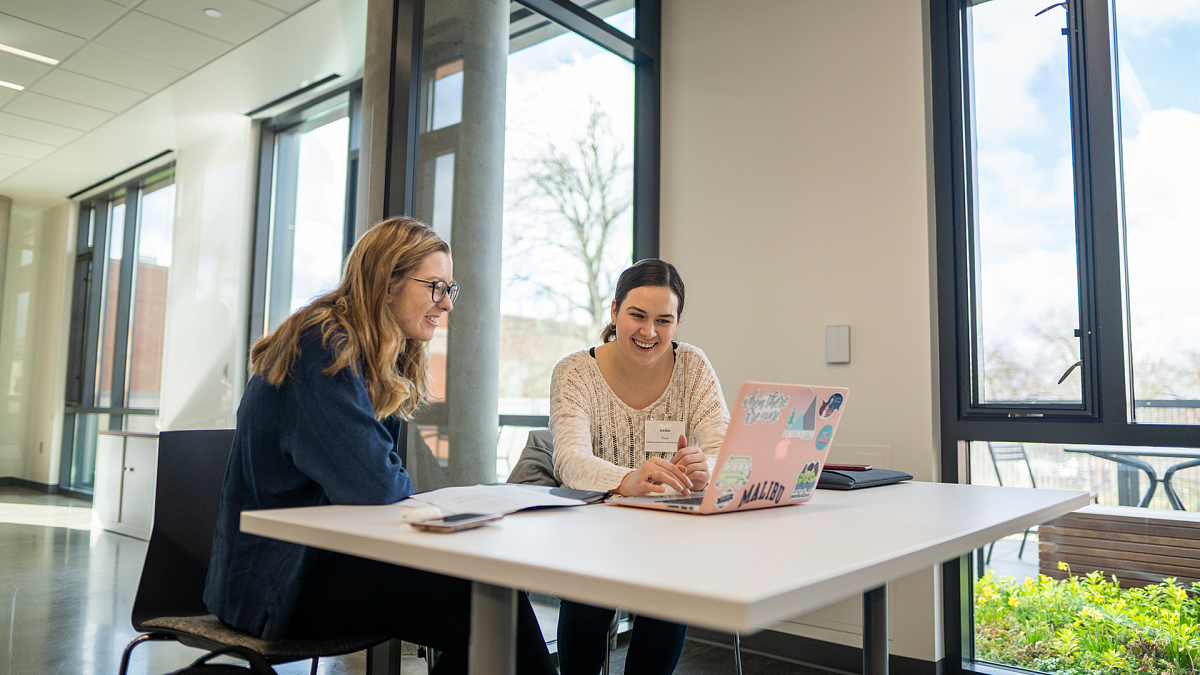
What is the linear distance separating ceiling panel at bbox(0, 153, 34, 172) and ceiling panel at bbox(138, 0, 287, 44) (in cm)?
55

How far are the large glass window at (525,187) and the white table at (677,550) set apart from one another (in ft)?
4.85

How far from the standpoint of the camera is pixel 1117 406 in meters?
2.42

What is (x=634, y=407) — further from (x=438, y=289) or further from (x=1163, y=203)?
(x=1163, y=203)

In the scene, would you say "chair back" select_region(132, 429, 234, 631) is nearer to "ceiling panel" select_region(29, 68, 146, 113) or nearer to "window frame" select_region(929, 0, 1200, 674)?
"ceiling panel" select_region(29, 68, 146, 113)

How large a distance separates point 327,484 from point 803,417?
77 cm

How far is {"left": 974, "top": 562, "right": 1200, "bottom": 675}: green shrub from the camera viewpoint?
2.30 metres

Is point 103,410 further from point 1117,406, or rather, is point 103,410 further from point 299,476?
point 1117,406

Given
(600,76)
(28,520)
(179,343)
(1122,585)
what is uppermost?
(600,76)

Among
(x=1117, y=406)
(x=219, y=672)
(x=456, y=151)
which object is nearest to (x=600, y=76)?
(x=456, y=151)

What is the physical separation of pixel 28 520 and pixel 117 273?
1.03 m

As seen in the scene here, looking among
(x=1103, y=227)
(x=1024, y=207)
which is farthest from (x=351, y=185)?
(x=1103, y=227)

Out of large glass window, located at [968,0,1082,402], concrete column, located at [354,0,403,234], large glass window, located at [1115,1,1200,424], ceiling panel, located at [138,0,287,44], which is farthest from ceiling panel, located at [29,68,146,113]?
large glass window, located at [1115,1,1200,424]

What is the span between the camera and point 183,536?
1.57 metres

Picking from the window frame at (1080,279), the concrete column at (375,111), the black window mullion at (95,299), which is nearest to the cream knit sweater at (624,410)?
the concrete column at (375,111)
